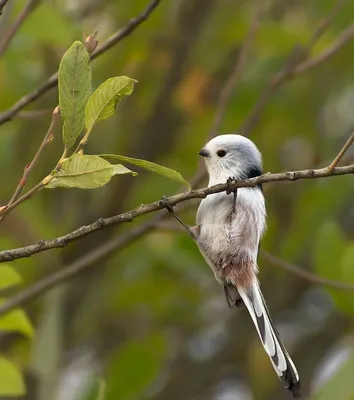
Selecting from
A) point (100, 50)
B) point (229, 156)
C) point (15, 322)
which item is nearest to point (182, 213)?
point (229, 156)

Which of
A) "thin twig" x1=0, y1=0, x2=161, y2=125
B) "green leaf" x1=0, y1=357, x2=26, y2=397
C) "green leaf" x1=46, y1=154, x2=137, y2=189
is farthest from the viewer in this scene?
"green leaf" x1=0, y1=357, x2=26, y2=397

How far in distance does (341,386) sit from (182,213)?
130cm

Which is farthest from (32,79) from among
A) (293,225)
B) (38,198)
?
(293,225)

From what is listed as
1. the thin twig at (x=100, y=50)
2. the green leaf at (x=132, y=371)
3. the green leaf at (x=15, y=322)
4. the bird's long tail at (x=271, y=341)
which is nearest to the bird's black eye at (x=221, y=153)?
the bird's long tail at (x=271, y=341)

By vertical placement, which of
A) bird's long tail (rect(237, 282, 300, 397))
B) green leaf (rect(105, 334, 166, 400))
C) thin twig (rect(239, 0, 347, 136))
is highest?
thin twig (rect(239, 0, 347, 136))

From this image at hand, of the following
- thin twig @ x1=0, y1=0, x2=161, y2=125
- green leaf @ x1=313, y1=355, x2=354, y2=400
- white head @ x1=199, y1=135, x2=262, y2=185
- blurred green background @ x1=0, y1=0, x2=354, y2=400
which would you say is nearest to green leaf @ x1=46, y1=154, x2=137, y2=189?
thin twig @ x1=0, y1=0, x2=161, y2=125

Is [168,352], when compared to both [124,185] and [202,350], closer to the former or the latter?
[202,350]

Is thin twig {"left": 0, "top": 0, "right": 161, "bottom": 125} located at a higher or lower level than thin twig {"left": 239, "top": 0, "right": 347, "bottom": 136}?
lower

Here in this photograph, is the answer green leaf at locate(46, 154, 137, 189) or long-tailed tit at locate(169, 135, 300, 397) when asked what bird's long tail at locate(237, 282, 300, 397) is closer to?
long-tailed tit at locate(169, 135, 300, 397)

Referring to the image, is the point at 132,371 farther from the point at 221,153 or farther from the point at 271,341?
the point at 271,341

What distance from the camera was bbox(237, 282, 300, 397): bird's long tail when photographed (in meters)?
2.54

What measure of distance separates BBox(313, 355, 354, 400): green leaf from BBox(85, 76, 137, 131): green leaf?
1.59 m

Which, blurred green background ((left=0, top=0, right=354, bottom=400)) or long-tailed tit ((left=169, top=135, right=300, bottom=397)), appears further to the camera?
blurred green background ((left=0, top=0, right=354, bottom=400))

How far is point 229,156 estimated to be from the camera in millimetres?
2986
